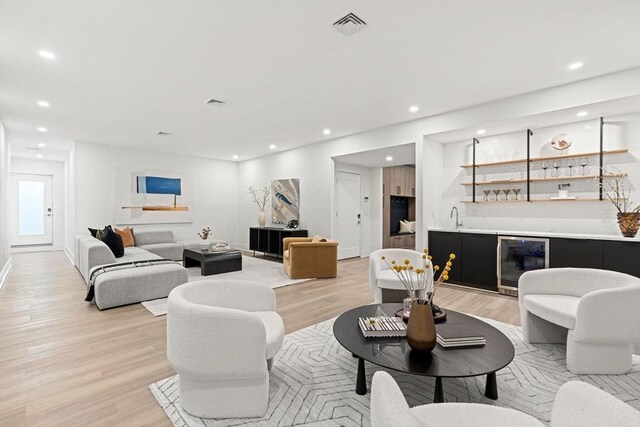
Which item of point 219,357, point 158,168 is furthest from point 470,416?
point 158,168

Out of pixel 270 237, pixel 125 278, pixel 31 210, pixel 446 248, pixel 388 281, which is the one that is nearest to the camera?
pixel 388 281

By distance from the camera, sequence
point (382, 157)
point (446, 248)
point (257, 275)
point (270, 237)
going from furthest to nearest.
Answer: point (270, 237) → point (382, 157) → point (257, 275) → point (446, 248)

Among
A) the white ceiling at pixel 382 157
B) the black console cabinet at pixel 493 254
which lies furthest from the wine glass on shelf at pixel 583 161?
the white ceiling at pixel 382 157

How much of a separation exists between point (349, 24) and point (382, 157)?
13.8 feet

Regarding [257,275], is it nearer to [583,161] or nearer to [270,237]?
[270,237]

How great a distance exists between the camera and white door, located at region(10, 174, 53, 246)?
27.9 ft

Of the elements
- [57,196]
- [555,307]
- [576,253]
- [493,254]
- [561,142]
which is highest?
[561,142]

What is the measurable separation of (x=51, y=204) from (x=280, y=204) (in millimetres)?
6913

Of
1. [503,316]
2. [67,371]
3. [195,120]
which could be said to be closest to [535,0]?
[503,316]

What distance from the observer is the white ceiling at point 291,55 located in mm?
2412

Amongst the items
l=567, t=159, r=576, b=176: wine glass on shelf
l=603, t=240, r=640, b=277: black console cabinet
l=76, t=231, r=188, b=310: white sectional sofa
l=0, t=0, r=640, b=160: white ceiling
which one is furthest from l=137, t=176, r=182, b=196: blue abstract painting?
l=603, t=240, r=640, b=277: black console cabinet

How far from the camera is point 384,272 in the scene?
361 cm

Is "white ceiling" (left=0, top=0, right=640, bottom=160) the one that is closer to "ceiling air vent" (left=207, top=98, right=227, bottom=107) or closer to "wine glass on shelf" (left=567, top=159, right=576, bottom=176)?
"ceiling air vent" (left=207, top=98, right=227, bottom=107)

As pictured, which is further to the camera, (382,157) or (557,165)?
(382,157)
